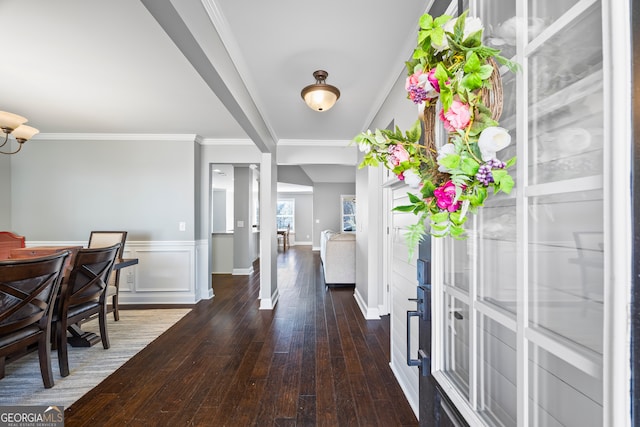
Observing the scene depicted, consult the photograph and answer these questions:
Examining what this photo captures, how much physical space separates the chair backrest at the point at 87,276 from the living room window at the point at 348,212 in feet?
25.5

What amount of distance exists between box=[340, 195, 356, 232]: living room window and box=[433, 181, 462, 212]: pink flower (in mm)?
9098

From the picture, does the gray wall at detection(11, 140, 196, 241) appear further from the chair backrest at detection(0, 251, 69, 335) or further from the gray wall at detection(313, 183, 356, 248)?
the gray wall at detection(313, 183, 356, 248)

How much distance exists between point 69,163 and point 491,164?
5371 millimetres

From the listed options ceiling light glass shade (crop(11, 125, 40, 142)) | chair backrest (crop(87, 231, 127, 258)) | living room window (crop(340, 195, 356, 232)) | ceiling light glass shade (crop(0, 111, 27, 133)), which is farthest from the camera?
living room window (crop(340, 195, 356, 232))

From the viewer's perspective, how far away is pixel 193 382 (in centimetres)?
217

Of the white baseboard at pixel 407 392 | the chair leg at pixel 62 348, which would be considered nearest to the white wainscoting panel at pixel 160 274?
the chair leg at pixel 62 348

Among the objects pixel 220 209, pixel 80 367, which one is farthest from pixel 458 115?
pixel 220 209

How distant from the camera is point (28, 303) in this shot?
6.03 feet

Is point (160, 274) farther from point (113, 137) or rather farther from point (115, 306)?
point (113, 137)

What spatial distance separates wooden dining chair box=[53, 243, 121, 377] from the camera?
2229 millimetres

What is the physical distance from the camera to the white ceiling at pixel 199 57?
1630 mm

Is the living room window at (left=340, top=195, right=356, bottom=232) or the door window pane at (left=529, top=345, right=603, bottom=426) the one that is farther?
the living room window at (left=340, top=195, right=356, bottom=232)

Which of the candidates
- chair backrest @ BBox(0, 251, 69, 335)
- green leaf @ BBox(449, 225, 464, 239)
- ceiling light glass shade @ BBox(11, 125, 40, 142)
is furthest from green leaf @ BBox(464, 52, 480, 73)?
ceiling light glass shade @ BBox(11, 125, 40, 142)

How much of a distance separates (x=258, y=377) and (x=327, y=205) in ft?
26.7
